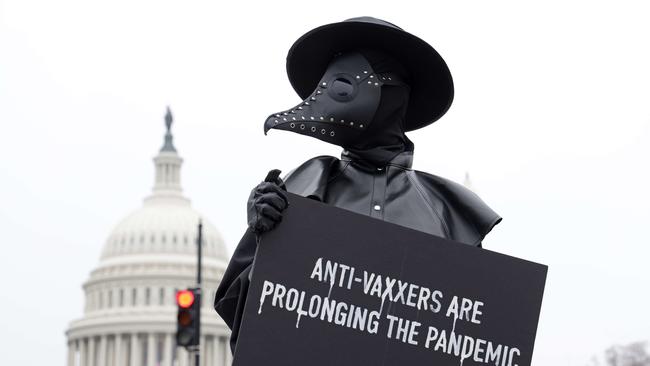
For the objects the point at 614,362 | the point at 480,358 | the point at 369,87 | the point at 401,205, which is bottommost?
the point at 480,358

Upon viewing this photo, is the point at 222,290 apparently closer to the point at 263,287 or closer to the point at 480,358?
the point at 263,287

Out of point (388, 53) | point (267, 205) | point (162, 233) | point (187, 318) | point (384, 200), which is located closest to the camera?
point (267, 205)

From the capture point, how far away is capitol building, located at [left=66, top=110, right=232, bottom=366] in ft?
397

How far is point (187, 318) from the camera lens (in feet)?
71.3

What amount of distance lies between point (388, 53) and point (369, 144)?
31 cm

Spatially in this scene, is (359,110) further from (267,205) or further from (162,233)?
(162,233)

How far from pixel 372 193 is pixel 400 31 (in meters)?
0.52

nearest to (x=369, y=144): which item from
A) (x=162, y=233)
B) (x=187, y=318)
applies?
(x=187, y=318)

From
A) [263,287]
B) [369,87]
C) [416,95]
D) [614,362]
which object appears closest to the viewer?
[263,287]

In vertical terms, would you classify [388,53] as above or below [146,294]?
below

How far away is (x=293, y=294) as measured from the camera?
4707 mm

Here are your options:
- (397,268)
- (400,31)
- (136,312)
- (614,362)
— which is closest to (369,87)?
(400,31)

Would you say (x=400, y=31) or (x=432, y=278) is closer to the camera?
(x=432, y=278)

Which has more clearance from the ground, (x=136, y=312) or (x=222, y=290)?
(x=136, y=312)
